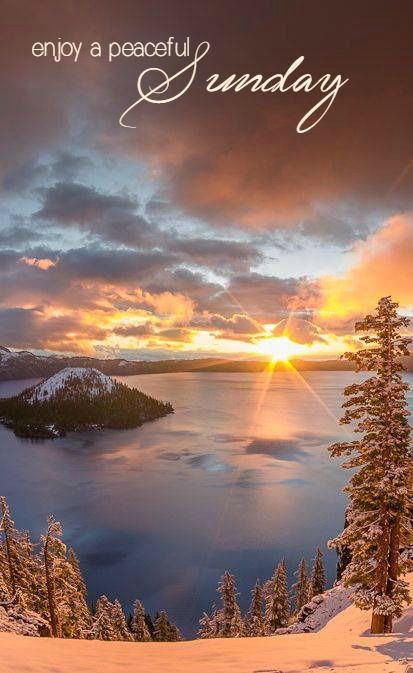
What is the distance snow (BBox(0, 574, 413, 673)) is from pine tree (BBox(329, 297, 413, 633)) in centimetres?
171

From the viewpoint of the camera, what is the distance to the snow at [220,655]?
1048 cm

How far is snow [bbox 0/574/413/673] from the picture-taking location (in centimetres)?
1048

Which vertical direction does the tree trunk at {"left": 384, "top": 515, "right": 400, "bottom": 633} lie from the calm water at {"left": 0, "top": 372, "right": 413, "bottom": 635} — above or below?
above

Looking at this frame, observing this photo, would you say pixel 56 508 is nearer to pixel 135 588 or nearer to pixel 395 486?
pixel 135 588

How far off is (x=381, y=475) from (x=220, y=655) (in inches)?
340

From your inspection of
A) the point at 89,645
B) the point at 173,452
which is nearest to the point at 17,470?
the point at 173,452

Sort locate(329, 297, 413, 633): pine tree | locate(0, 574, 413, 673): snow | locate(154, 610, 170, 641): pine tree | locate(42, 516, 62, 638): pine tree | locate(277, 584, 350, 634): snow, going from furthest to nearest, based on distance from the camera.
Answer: locate(154, 610, 170, 641): pine tree → locate(42, 516, 62, 638): pine tree → locate(277, 584, 350, 634): snow → locate(329, 297, 413, 633): pine tree → locate(0, 574, 413, 673): snow

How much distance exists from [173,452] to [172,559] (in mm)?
93168

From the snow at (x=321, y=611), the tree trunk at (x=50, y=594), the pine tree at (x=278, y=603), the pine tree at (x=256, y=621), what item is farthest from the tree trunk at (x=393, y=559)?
the pine tree at (x=256, y=621)

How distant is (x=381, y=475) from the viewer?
619 inches

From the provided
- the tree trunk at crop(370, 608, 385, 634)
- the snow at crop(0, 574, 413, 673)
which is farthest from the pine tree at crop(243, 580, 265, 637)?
the snow at crop(0, 574, 413, 673)

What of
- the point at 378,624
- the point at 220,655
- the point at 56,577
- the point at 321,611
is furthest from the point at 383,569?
the point at 56,577

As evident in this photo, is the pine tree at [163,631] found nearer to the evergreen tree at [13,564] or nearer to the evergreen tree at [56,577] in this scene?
the evergreen tree at [13,564]

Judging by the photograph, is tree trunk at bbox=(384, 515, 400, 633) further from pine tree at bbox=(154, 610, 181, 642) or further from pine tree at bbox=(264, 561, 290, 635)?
pine tree at bbox=(154, 610, 181, 642)
